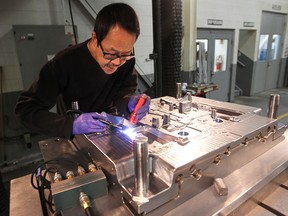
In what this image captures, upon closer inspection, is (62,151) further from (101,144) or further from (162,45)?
(162,45)

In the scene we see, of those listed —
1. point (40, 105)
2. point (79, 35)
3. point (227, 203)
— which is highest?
point (79, 35)

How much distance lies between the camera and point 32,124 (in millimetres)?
812

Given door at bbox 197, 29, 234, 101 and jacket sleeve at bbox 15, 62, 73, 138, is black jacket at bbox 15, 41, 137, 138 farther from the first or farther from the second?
door at bbox 197, 29, 234, 101

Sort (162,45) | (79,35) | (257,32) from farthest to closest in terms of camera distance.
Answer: (257,32) < (79,35) < (162,45)

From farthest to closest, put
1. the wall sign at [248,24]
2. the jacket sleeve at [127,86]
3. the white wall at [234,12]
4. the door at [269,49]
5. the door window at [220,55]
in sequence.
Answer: the door at [269,49] → the wall sign at [248,24] → the door window at [220,55] → the white wall at [234,12] → the jacket sleeve at [127,86]

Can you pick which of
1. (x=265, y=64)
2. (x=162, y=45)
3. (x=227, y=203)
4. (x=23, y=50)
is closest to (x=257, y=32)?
(x=265, y=64)

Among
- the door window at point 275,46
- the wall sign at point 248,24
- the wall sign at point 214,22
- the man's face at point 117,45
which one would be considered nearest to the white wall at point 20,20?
the man's face at point 117,45

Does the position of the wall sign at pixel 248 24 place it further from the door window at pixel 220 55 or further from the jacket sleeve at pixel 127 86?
the jacket sleeve at pixel 127 86

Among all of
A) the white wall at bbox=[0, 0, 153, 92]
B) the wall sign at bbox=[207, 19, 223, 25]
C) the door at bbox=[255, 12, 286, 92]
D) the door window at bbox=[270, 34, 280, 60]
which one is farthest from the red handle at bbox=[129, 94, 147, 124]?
the door window at bbox=[270, 34, 280, 60]

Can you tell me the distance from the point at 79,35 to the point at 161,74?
1273 mm

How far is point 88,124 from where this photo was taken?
750 mm

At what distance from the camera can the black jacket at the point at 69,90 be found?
2.65ft

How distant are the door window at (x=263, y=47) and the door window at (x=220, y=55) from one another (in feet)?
4.54

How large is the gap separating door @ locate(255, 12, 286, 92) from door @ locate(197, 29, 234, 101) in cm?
122
